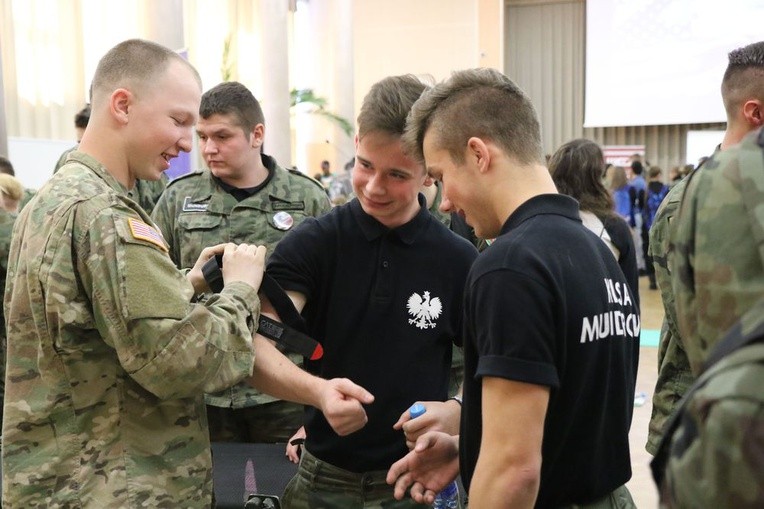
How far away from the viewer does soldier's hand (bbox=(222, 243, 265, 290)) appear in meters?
1.70

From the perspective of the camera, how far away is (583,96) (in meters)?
17.3

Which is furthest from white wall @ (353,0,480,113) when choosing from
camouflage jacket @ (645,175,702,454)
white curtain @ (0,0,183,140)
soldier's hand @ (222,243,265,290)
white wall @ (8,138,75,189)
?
soldier's hand @ (222,243,265,290)

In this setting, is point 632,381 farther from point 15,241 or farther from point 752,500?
point 15,241

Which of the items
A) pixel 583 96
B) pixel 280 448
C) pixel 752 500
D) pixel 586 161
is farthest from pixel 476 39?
pixel 752 500

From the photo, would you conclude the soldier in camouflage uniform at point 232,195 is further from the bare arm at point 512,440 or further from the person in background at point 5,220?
the bare arm at point 512,440

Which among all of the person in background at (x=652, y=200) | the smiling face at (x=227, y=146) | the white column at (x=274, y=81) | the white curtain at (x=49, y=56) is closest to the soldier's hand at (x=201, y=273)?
the smiling face at (x=227, y=146)

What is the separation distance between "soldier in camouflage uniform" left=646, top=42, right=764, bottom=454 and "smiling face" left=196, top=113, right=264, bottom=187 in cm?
150

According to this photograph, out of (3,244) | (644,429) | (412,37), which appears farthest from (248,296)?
(412,37)

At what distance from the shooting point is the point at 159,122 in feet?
5.56

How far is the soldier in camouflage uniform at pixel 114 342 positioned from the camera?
4.92ft

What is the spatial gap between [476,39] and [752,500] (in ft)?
54.4

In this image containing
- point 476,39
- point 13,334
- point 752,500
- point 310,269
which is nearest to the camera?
point 752,500

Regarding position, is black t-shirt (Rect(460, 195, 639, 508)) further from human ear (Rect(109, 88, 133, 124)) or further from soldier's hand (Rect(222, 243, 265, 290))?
human ear (Rect(109, 88, 133, 124))

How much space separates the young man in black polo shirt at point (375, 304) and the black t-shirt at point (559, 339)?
1.35ft
